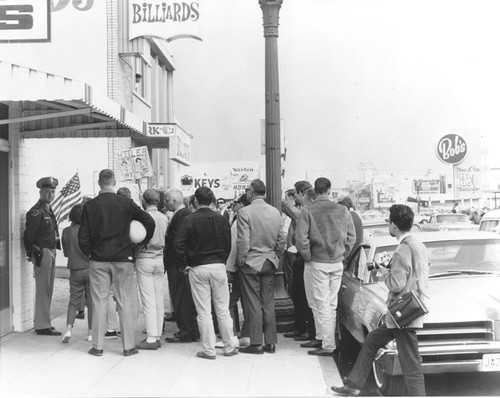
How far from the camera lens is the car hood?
593cm

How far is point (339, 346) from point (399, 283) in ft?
10.1

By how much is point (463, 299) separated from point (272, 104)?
13.3 ft

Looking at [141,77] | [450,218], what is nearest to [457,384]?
[141,77]

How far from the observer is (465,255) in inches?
296

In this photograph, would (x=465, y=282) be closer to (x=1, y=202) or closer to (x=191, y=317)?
(x=191, y=317)

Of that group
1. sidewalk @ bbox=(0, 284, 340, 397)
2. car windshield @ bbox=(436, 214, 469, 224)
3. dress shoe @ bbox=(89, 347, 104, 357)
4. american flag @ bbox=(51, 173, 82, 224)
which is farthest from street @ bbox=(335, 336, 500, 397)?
car windshield @ bbox=(436, 214, 469, 224)

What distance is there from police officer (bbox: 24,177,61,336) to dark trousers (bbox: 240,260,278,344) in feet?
8.40

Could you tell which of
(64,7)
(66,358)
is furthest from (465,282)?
(64,7)

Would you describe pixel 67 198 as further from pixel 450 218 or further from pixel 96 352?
Answer: pixel 450 218

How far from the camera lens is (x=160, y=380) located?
6.41 metres

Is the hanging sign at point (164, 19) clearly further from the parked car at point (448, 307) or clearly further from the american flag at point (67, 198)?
the parked car at point (448, 307)

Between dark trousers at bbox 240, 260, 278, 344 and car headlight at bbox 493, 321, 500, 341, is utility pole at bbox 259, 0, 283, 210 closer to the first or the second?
dark trousers at bbox 240, 260, 278, 344

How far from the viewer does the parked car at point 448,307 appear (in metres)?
5.86

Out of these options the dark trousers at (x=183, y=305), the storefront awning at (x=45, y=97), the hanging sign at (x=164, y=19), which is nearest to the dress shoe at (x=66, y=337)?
the dark trousers at (x=183, y=305)
